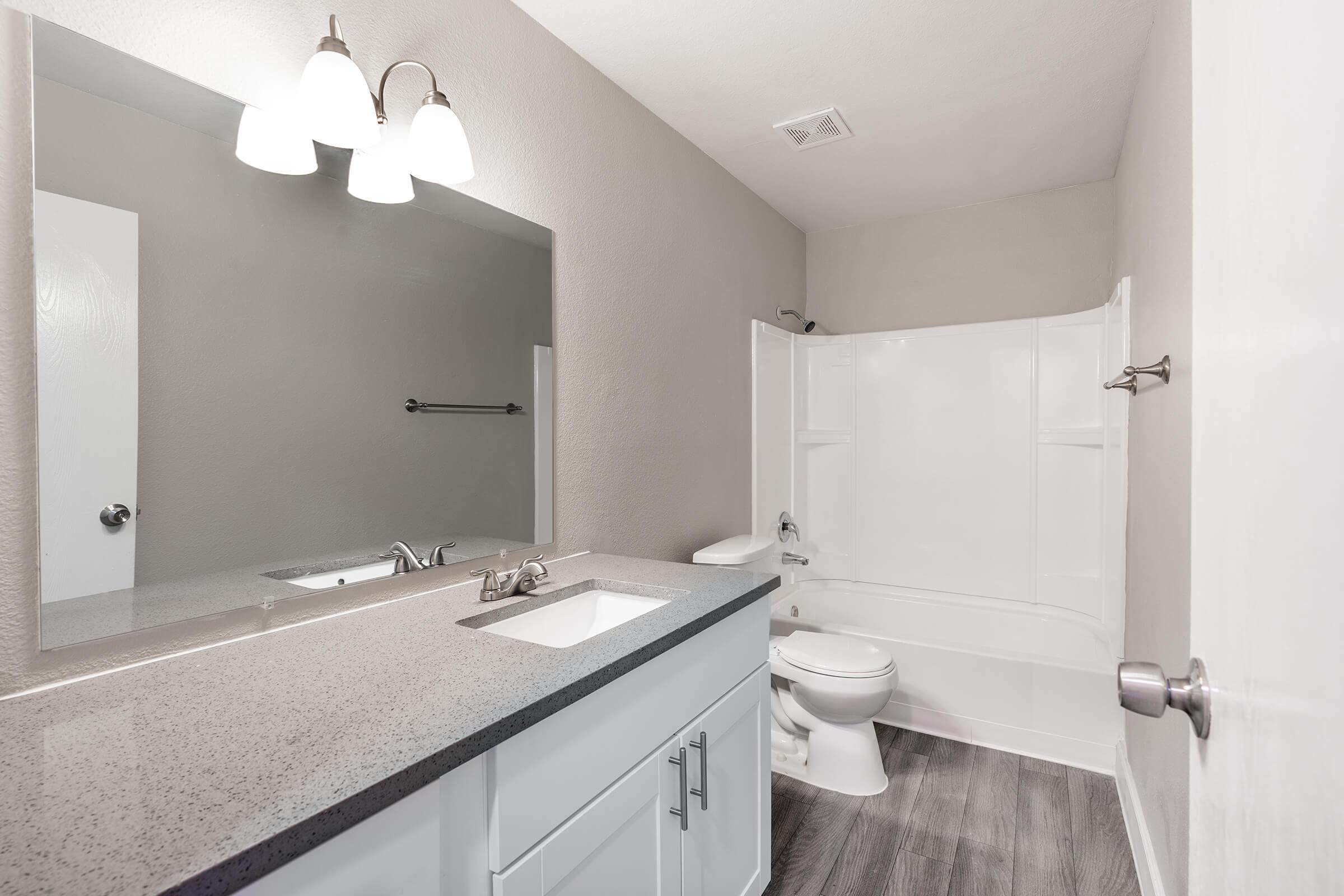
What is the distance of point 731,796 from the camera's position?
1.50 metres

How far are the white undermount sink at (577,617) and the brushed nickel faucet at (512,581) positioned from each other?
0.07 metres

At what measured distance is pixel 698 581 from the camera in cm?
158

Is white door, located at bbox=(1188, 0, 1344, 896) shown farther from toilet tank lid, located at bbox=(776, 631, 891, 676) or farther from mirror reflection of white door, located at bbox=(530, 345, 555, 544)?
toilet tank lid, located at bbox=(776, 631, 891, 676)

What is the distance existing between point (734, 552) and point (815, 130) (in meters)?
1.65

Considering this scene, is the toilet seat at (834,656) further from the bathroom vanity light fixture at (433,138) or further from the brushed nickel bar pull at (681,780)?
the bathroom vanity light fixture at (433,138)

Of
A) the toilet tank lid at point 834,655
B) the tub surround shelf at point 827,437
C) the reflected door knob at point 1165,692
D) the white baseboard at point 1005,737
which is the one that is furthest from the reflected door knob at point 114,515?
the tub surround shelf at point 827,437

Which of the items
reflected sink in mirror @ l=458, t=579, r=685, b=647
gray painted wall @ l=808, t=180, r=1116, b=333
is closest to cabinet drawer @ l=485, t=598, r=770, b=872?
reflected sink in mirror @ l=458, t=579, r=685, b=647

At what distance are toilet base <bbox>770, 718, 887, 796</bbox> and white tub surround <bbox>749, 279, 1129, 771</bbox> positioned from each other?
0.44 m

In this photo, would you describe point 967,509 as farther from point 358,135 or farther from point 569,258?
point 358,135

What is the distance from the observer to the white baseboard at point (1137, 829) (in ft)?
5.57

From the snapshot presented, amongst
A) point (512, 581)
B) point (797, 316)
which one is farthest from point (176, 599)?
point (797, 316)

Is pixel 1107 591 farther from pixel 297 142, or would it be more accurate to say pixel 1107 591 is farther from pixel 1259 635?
pixel 297 142

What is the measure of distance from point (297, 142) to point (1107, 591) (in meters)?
3.33

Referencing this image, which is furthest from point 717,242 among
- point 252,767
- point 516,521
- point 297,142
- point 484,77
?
point 252,767
